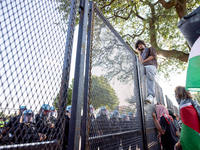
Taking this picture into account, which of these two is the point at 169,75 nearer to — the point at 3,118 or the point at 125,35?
the point at 125,35

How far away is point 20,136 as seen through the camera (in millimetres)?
730

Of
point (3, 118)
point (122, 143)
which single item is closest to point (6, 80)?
point (3, 118)

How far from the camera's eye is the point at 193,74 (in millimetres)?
1039

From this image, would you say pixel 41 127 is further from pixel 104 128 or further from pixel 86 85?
pixel 104 128

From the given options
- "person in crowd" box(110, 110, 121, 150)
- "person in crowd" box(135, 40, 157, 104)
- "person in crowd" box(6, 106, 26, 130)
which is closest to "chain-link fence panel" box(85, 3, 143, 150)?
"person in crowd" box(110, 110, 121, 150)

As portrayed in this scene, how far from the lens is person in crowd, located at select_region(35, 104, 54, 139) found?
31.8 inches

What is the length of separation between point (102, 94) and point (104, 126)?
33 centimetres

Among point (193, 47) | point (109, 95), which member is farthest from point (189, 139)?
point (193, 47)

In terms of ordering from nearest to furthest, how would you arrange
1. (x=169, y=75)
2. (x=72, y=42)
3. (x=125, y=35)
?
1. (x=72, y=42)
2. (x=125, y=35)
3. (x=169, y=75)

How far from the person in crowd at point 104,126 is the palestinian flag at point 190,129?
1362 mm

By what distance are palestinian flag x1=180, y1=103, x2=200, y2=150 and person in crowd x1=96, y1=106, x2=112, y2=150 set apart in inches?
53.6

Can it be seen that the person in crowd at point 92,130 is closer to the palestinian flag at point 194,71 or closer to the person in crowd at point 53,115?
the person in crowd at point 53,115

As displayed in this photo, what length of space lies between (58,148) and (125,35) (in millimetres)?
9965

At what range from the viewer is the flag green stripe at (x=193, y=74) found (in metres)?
1.01
